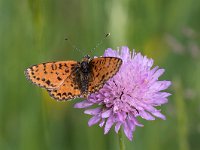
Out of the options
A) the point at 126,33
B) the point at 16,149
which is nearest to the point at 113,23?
the point at 126,33

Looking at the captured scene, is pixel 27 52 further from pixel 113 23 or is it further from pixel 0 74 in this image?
pixel 113 23

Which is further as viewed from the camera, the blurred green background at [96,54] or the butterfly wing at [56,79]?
the blurred green background at [96,54]

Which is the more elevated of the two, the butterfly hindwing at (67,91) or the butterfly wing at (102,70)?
the butterfly wing at (102,70)

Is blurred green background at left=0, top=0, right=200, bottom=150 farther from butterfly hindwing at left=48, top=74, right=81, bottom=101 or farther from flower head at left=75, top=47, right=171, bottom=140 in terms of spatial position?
butterfly hindwing at left=48, top=74, right=81, bottom=101

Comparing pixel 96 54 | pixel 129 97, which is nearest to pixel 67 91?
pixel 129 97

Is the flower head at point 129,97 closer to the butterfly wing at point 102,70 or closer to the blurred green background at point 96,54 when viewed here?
the butterfly wing at point 102,70

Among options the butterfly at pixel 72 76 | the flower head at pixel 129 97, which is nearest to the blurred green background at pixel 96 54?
the flower head at pixel 129 97
